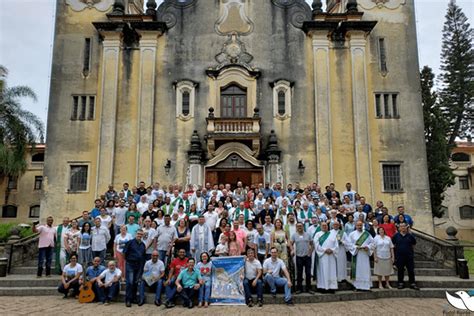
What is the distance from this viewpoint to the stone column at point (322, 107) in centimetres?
1883

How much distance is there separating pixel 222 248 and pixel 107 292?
2957 mm

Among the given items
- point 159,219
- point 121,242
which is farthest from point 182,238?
point 121,242

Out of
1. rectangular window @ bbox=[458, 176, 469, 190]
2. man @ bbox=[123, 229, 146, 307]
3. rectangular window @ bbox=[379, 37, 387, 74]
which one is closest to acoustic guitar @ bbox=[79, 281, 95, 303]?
man @ bbox=[123, 229, 146, 307]

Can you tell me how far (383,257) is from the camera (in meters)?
10.9

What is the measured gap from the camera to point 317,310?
30.1 ft

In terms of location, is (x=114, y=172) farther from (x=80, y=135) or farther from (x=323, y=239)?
(x=323, y=239)

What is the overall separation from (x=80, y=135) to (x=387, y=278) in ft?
48.7

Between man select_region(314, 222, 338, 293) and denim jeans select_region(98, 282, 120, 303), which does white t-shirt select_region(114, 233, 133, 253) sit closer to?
denim jeans select_region(98, 282, 120, 303)

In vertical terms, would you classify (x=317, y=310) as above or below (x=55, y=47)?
below

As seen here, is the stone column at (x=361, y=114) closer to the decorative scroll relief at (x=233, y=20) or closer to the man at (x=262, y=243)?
the decorative scroll relief at (x=233, y=20)

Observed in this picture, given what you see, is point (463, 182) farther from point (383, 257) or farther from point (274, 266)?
point (274, 266)

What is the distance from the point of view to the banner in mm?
9664

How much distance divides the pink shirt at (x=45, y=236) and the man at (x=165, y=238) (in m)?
3.45

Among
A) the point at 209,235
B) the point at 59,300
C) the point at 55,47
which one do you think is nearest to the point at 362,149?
the point at 209,235
